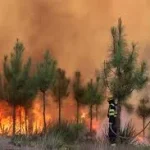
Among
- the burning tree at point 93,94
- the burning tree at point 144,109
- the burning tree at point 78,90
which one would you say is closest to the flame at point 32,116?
the burning tree at point 78,90

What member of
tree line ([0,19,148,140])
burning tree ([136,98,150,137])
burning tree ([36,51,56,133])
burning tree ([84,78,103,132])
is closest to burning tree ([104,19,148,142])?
tree line ([0,19,148,140])

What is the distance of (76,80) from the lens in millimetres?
29562

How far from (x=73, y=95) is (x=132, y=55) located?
15457mm

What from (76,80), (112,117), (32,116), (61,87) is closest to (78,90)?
(76,80)

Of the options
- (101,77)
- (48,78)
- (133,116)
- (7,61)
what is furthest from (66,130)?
(133,116)

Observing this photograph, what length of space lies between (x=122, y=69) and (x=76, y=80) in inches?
591

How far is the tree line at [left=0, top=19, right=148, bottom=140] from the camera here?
572 inches

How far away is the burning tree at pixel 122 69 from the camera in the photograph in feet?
47.3

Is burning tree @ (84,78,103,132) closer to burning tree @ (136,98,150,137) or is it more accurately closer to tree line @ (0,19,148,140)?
tree line @ (0,19,148,140)

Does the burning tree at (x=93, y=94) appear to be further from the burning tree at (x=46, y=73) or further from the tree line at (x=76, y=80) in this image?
the burning tree at (x=46, y=73)

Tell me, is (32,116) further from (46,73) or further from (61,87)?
(46,73)

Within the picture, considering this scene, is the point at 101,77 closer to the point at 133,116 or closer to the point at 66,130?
the point at 66,130

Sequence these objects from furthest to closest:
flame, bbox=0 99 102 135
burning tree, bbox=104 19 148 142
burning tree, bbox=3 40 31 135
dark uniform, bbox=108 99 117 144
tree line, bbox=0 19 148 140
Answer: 1. flame, bbox=0 99 102 135
2. burning tree, bbox=3 40 31 135
3. dark uniform, bbox=108 99 117 144
4. tree line, bbox=0 19 148 140
5. burning tree, bbox=104 19 148 142

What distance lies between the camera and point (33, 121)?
3030 centimetres
